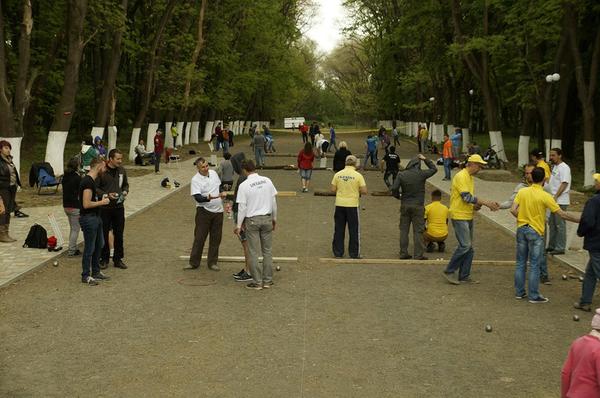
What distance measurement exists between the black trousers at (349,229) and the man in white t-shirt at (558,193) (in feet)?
11.6

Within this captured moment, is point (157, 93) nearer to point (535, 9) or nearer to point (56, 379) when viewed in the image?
point (535, 9)

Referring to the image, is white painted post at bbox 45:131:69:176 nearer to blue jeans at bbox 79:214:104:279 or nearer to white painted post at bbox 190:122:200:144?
blue jeans at bbox 79:214:104:279

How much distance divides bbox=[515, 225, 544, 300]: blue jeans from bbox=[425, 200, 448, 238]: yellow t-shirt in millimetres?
Answer: 3465

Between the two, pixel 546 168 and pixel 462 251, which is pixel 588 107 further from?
pixel 462 251

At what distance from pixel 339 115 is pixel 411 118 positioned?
67.5 m

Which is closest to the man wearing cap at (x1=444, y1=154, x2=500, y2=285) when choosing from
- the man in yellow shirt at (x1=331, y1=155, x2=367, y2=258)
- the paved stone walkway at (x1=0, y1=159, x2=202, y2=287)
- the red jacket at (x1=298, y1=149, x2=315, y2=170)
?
the man in yellow shirt at (x1=331, y1=155, x2=367, y2=258)

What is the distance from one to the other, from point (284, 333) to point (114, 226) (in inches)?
178

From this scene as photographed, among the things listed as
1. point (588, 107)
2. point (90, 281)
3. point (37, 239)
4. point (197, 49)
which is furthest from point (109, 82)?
point (90, 281)

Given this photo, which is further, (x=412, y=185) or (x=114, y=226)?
(x=412, y=185)

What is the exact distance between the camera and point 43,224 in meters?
15.6

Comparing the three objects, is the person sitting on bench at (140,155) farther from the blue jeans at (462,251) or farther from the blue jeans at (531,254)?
the blue jeans at (531,254)

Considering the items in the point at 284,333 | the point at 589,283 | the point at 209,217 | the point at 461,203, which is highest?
the point at 461,203

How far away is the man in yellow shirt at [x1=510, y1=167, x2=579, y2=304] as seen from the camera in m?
9.84

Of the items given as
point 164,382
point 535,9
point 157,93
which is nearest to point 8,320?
point 164,382
